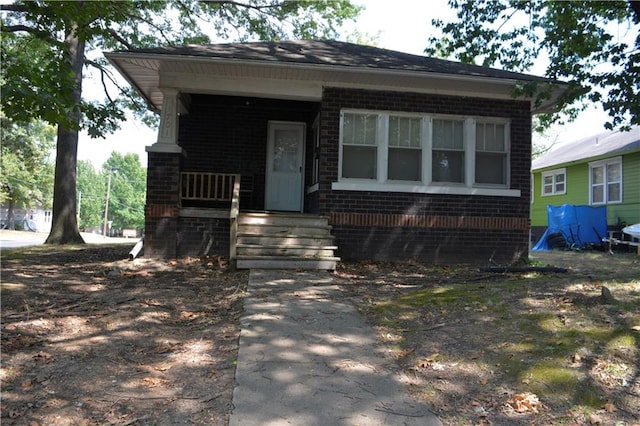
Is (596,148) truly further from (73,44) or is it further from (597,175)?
(73,44)

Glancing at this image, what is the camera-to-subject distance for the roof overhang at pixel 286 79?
8.82 m

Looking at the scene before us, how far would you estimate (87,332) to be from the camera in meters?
4.44

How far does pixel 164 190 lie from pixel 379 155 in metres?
4.20

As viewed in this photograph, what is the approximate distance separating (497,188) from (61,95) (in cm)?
799

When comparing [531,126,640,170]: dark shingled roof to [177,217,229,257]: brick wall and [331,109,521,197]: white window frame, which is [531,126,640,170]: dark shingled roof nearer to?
[331,109,521,197]: white window frame

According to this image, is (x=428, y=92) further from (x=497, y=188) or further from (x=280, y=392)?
(x=280, y=392)

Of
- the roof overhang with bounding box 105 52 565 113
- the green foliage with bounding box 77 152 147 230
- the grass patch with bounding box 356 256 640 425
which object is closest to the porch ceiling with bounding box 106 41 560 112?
the roof overhang with bounding box 105 52 565 113

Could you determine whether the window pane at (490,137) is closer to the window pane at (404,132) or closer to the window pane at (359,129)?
the window pane at (404,132)

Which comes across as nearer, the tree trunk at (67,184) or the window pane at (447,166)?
the window pane at (447,166)

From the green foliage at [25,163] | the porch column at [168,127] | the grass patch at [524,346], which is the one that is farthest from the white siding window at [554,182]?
the green foliage at [25,163]

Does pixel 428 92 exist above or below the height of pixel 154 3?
below

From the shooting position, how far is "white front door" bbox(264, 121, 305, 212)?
11.6 metres

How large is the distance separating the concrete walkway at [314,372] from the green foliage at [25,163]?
1910 inches

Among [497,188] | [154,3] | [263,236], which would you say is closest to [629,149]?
[497,188]
